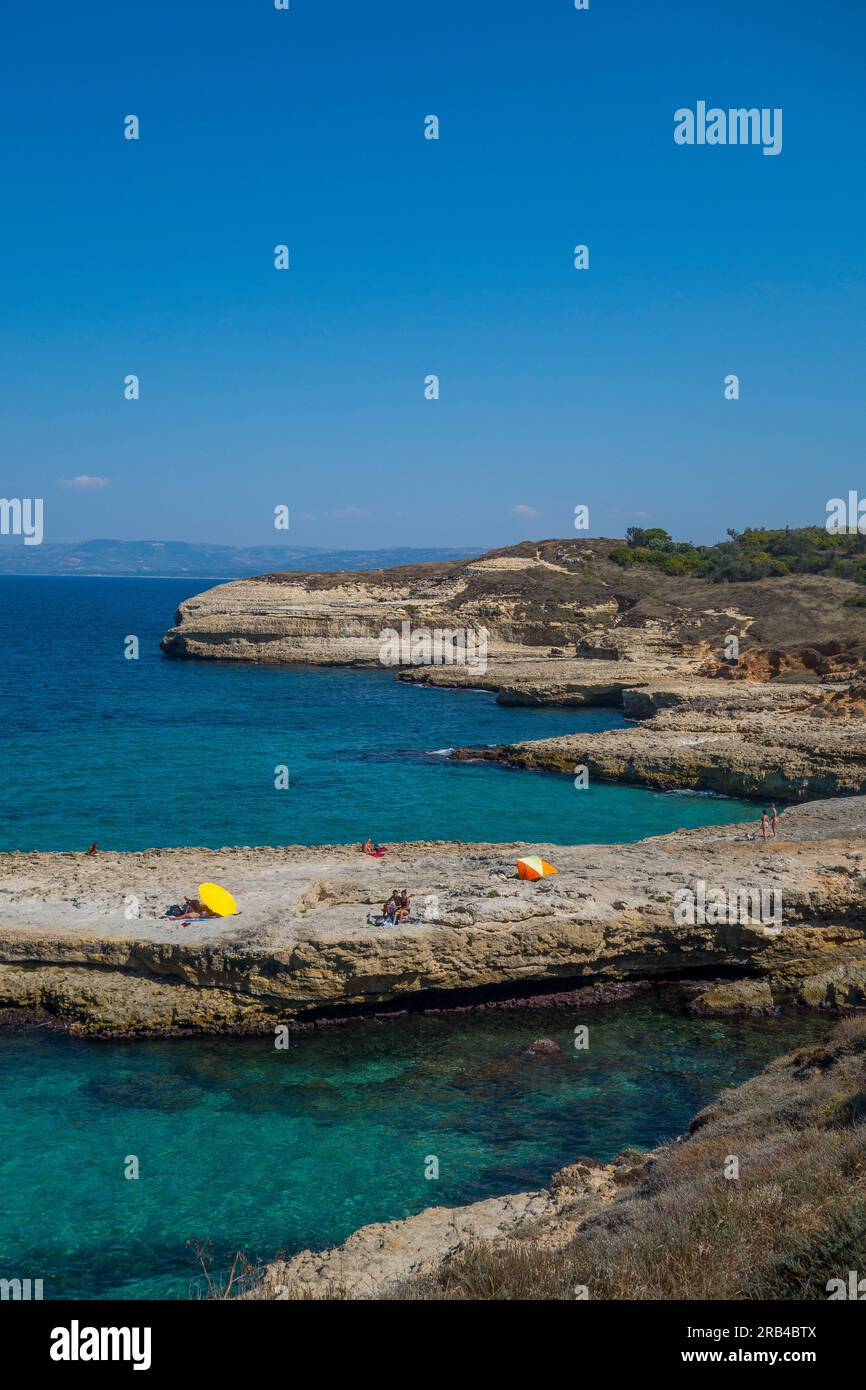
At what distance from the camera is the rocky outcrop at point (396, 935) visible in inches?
661

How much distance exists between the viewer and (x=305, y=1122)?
46.4 feet

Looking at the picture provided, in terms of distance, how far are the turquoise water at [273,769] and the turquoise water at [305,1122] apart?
1138cm

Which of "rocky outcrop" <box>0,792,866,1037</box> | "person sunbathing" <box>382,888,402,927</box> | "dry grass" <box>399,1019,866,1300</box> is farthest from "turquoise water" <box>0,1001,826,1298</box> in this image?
"dry grass" <box>399,1019,866,1300</box>

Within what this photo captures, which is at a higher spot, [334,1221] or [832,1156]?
[832,1156]

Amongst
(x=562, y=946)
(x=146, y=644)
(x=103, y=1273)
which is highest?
(x=146, y=644)

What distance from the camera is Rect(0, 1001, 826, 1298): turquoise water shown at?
1173 centimetres

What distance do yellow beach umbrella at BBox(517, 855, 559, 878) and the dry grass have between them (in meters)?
7.72

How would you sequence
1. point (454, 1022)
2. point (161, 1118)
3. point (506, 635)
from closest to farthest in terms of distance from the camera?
point (161, 1118), point (454, 1022), point (506, 635)

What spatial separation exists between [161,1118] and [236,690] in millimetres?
46500

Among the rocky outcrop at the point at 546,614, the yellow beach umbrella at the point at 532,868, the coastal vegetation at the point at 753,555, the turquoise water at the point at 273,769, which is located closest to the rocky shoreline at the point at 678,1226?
the yellow beach umbrella at the point at 532,868

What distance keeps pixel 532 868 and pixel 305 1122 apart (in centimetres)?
715
